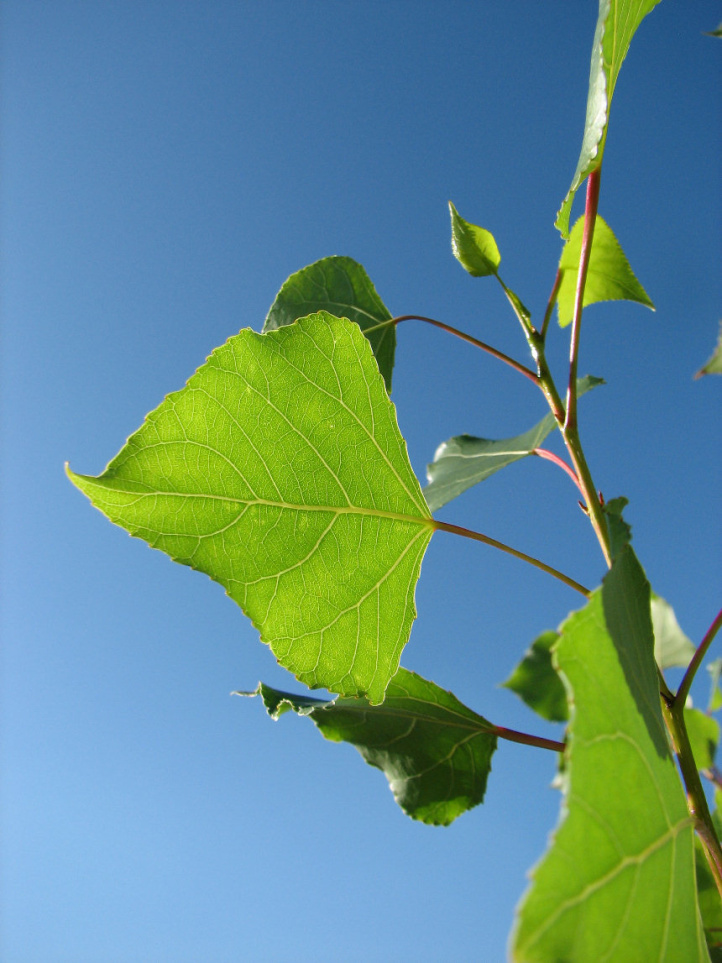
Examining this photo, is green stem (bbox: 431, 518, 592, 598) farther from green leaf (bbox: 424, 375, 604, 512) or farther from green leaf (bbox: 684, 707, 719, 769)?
green leaf (bbox: 684, 707, 719, 769)

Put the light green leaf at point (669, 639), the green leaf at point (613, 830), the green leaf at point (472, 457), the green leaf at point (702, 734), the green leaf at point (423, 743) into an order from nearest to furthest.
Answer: the green leaf at point (613, 830), the green leaf at point (423, 743), the green leaf at point (472, 457), the green leaf at point (702, 734), the light green leaf at point (669, 639)

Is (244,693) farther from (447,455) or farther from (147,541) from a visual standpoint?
(447,455)

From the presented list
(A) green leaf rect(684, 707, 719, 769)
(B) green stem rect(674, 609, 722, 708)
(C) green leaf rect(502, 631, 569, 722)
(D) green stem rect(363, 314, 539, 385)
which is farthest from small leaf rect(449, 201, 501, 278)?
(A) green leaf rect(684, 707, 719, 769)

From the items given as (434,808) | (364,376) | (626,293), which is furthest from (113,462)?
(626,293)

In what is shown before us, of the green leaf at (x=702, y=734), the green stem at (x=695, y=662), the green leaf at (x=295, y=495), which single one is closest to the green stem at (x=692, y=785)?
the green stem at (x=695, y=662)

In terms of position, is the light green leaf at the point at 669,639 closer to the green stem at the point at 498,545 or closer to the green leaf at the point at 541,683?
the green leaf at the point at 541,683

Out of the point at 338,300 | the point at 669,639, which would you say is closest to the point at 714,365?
the point at 338,300

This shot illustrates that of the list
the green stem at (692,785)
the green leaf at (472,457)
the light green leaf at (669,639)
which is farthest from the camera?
the light green leaf at (669,639)
